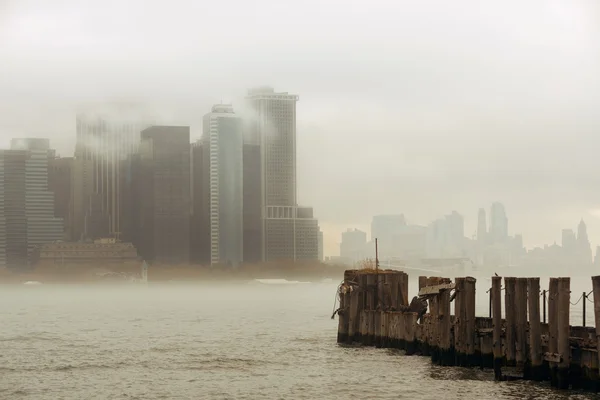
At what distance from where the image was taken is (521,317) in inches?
1554

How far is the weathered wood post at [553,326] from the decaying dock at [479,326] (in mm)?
40

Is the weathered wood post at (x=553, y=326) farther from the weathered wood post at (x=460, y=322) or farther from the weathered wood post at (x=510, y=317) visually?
the weathered wood post at (x=460, y=322)

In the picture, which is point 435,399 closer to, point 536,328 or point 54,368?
point 536,328

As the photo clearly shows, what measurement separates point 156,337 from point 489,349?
149ft

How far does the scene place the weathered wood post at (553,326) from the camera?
3656 cm

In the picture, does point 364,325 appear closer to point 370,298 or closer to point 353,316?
point 353,316

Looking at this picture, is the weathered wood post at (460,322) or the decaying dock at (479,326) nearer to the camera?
the decaying dock at (479,326)

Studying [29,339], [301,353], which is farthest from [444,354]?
[29,339]

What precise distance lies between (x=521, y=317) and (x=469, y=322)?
447 cm

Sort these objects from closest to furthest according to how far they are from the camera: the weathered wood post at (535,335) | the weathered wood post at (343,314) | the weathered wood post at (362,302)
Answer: the weathered wood post at (535,335), the weathered wood post at (362,302), the weathered wood post at (343,314)

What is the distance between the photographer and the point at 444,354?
150 feet

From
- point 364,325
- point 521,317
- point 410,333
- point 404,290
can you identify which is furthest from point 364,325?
point 521,317

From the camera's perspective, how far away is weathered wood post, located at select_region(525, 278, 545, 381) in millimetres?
38125

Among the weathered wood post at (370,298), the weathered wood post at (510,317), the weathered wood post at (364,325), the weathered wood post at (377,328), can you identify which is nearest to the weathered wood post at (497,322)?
the weathered wood post at (510,317)
